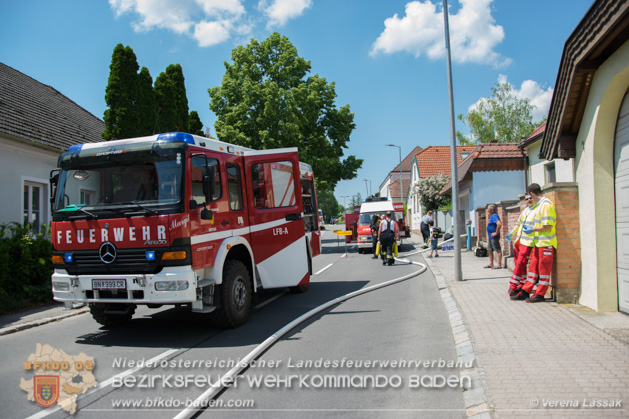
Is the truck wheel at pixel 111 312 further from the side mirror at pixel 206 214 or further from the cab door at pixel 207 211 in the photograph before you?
the side mirror at pixel 206 214

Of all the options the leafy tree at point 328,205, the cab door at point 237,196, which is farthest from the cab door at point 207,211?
the leafy tree at point 328,205

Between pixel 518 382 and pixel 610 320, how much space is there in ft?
10.2

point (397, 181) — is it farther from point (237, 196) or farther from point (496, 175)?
point (237, 196)

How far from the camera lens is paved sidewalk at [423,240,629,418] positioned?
398cm

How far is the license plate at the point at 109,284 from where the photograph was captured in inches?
261

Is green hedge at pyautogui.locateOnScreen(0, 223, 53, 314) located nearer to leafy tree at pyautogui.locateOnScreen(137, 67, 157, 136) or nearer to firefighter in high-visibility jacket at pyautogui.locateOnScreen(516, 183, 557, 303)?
leafy tree at pyautogui.locateOnScreen(137, 67, 157, 136)

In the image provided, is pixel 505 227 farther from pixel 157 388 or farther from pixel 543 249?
pixel 157 388

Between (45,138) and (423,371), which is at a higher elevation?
(45,138)

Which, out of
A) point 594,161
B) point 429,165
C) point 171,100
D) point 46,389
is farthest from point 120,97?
point 429,165

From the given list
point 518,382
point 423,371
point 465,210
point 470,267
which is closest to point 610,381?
point 518,382

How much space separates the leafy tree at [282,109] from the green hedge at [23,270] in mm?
17781

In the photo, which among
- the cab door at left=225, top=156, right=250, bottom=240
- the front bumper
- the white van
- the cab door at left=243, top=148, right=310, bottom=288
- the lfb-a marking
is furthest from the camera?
the white van

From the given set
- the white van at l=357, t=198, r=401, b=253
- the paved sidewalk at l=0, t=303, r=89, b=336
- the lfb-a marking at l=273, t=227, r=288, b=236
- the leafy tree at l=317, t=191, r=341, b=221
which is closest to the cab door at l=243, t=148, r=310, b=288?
the lfb-a marking at l=273, t=227, r=288, b=236

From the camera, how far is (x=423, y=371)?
5.28m
